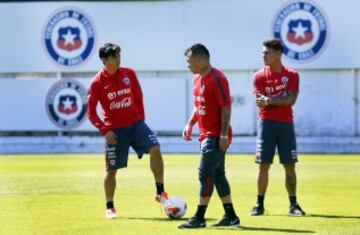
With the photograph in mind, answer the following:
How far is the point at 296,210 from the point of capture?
1372 cm

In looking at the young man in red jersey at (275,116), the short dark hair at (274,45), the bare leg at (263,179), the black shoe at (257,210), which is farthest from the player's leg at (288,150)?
the short dark hair at (274,45)

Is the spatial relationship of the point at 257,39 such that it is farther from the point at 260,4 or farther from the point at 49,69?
the point at 49,69

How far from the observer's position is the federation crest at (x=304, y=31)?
2817 cm

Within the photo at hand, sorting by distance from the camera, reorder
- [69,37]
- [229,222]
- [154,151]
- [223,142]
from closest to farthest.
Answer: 1. [223,142]
2. [229,222]
3. [154,151]
4. [69,37]

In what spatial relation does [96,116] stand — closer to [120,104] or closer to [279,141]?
[120,104]

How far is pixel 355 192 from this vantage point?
16.7 metres

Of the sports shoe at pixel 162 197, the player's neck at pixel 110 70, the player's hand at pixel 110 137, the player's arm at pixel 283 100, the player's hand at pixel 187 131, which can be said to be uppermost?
the player's neck at pixel 110 70

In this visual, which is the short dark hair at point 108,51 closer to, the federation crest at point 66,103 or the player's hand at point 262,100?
the player's hand at point 262,100

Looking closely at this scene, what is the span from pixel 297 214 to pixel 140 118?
2.29 metres

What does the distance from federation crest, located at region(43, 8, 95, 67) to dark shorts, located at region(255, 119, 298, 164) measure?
16112mm

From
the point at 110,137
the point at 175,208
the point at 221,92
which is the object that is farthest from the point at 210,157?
the point at 110,137

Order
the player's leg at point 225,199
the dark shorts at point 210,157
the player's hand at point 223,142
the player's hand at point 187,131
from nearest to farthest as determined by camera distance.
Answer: the player's hand at point 223,142
the dark shorts at point 210,157
the player's leg at point 225,199
the player's hand at point 187,131

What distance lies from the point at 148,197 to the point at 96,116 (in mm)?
2904

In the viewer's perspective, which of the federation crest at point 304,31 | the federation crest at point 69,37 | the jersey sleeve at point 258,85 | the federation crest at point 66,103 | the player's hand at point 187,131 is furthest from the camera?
the federation crest at point 69,37
